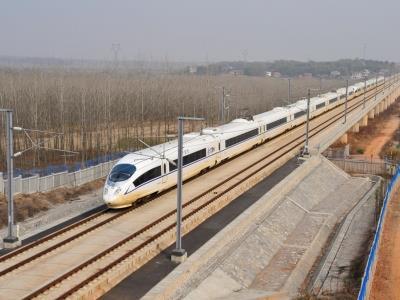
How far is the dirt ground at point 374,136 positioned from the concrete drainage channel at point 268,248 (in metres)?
26.7

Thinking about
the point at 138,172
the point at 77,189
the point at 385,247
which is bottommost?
the point at 385,247

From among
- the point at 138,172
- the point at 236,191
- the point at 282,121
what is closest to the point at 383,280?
the point at 236,191

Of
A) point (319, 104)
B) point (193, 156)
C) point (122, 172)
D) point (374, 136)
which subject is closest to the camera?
point (122, 172)

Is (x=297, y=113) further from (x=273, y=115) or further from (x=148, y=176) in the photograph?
(x=148, y=176)

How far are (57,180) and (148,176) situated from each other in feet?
30.7

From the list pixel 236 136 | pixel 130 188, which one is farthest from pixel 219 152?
pixel 130 188

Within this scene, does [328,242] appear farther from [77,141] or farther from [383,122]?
[383,122]

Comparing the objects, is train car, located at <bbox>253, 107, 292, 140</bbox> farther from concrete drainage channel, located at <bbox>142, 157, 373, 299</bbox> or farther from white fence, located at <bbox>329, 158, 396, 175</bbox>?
concrete drainage channel, located at <bbox>142, 157, 373, 299</bbox>

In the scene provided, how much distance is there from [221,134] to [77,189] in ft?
40.2

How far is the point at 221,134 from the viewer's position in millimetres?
41906

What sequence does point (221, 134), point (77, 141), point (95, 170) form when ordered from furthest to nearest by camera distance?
point (77, 141) < point (221, 134) < point (95, 170)

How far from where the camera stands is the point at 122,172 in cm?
2878

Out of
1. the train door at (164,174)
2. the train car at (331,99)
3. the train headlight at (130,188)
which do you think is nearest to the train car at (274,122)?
the train door at (164,174)

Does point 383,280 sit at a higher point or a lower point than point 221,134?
lower
